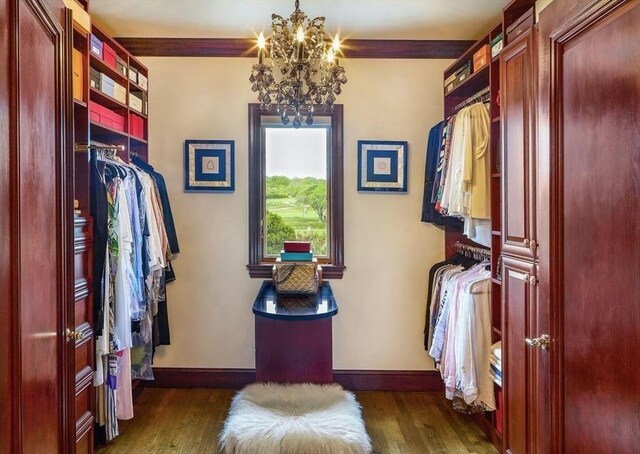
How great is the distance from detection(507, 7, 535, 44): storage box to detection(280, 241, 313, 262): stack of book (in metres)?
1.68

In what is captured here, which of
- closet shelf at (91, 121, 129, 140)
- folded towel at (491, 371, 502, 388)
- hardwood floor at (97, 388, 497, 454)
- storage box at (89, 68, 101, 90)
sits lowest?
hardwood floor at (97, 388, 497, 454)

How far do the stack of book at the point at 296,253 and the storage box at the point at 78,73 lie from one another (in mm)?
1469

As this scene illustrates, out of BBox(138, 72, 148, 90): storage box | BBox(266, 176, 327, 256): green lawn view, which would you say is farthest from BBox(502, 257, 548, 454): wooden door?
BBox(138, 72, 148, 90): storage box

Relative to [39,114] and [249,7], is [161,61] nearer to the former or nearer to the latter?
[249,7]

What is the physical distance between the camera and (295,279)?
103 inches

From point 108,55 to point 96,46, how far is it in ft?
0.55

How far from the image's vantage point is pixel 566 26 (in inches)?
51.5

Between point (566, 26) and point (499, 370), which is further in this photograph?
point (499, 370)

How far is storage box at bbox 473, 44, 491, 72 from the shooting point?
239cm

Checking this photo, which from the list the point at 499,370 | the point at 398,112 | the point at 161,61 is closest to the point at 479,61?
the point at 398,112

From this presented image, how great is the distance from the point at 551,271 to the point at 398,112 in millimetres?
2055

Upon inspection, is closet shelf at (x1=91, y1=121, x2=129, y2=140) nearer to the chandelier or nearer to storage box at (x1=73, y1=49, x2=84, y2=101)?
storage box at (x1=73, y1=49, x2=84, y2=101)

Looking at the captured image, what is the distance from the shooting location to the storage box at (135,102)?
286 centimetres

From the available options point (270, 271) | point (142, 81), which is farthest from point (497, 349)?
point (142, 81)
